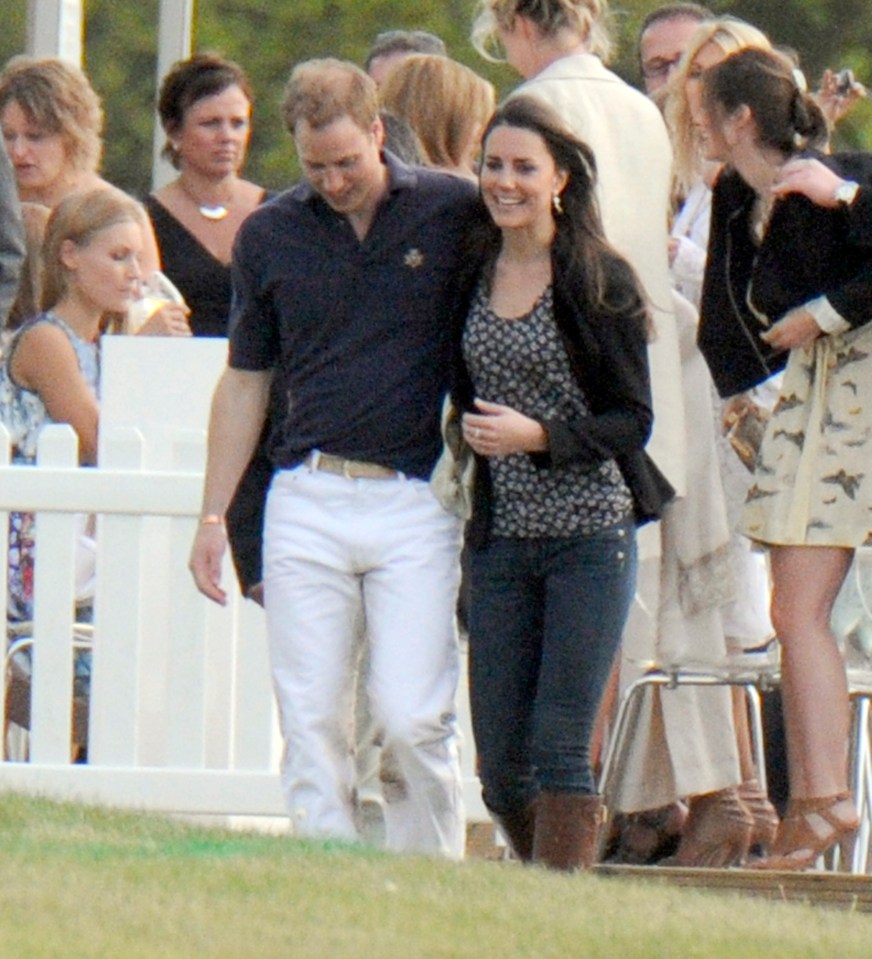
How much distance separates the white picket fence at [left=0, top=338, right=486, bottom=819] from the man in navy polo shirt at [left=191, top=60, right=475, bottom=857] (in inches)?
49.0

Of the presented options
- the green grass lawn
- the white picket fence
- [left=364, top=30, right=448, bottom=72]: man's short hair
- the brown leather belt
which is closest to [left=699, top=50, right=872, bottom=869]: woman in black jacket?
the brown leather belt

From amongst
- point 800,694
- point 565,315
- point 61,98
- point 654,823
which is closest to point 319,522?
point 565,315

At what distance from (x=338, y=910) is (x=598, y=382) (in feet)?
5.69

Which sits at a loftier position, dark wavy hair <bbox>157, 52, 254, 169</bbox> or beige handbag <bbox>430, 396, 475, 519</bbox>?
dark wavy hair <bbox>157, 52, 254, 169</bbox>

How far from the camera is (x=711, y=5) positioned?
78.6 feet

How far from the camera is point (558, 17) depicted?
6.62m

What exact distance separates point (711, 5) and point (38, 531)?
17.4 metres

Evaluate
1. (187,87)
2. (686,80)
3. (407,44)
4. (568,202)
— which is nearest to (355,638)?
(568,202)

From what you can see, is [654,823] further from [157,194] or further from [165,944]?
[165,944]

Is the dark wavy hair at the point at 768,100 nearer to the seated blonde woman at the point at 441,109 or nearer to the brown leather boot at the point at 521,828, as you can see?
the seated blonde woman at the point at 441,109

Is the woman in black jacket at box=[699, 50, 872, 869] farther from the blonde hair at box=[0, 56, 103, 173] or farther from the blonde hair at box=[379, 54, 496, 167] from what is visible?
the blonde hair at box=[0, 56, 103, 173]

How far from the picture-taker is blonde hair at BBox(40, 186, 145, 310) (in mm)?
7801

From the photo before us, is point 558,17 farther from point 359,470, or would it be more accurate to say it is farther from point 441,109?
point 359,470

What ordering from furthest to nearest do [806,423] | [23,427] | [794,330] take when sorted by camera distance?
1. [23,427]
2. [806,423]
3. [794,330]
